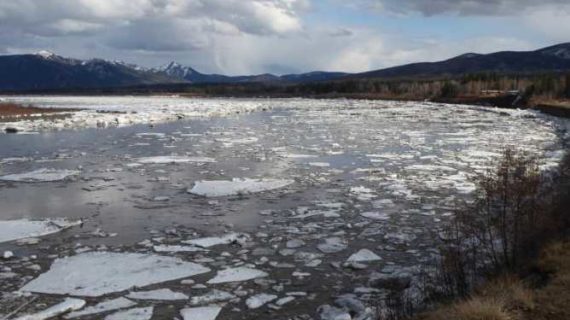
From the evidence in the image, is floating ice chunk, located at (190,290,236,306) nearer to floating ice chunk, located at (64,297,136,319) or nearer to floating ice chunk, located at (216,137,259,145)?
floating ice chunk, located at (64,297,136,319)

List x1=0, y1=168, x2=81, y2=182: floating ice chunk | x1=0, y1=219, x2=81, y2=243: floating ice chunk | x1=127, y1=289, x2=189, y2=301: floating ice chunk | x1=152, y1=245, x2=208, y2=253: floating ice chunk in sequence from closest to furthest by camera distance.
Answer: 1. x1=127, y1=289, x2=189, y2=301: floating ice chunk
2. x1=152, y1=245, x2=208, y2=253: floating ice chunk
3. x1=0, y1=219, x2=81, y2=243: floating ice chunk
4. x1=0, y1=168, x2=81, y2=182: floating ice chunk

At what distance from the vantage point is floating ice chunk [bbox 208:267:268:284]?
6.82 m

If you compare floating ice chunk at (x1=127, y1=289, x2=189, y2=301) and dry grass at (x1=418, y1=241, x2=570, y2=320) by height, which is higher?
dry grass at (x1=418, y1=241, x2=570, y2=320)

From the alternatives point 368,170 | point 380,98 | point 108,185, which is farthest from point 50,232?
point 380,98

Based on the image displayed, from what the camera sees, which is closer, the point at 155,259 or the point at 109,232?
the point at 155,259

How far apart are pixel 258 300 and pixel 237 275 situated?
0.86m

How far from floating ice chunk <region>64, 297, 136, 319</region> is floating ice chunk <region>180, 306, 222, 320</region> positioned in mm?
662

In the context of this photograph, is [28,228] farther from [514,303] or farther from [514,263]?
[514,303]

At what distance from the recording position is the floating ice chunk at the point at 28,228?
8773 millimetres

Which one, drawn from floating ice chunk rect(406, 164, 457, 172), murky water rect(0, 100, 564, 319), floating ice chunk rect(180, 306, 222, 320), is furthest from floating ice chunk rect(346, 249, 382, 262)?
floating ice chunk rect(406, 164, 457, 172)

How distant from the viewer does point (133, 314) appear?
19.0 feet

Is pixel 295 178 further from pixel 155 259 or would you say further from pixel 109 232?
pixel 155 259

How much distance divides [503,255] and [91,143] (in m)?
19.1

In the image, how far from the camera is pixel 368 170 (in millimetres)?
15344
